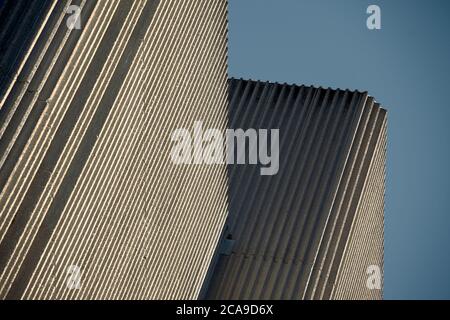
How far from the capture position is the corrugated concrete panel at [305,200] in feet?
48.9

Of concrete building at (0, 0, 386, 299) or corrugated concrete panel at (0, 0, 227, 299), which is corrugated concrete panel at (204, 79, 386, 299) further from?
corrugated concrete panel at (0, 0, 227, 299)

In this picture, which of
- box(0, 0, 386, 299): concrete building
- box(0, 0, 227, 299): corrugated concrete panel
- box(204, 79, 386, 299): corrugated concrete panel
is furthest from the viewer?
box(204, 79, 386, 299): corrugated concrete panel

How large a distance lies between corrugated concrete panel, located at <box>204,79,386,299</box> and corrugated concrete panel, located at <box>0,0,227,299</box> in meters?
1.22

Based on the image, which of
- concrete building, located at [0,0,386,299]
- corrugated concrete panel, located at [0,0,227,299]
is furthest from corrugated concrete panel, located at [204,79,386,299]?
corrugated concrete panel, located at [0,0,227,299]

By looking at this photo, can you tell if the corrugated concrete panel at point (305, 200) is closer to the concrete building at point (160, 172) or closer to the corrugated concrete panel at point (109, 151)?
the concrete building at point (160, 172)

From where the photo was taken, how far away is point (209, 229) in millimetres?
14219

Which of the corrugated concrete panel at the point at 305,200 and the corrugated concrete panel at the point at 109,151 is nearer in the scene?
the corrugated concrete panel at the point at 109,151

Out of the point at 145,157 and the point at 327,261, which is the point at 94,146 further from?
the point at 327,261

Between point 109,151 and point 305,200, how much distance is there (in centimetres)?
481

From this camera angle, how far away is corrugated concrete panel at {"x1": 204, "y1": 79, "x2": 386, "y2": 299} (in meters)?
14.9

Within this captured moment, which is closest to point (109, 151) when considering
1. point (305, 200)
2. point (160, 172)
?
point (160, 172)

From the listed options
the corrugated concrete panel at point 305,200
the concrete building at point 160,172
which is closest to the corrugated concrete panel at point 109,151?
the concrete building at point 160,172

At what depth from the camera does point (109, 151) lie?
1136cm

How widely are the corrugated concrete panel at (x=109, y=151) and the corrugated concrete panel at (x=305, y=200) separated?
122cm
